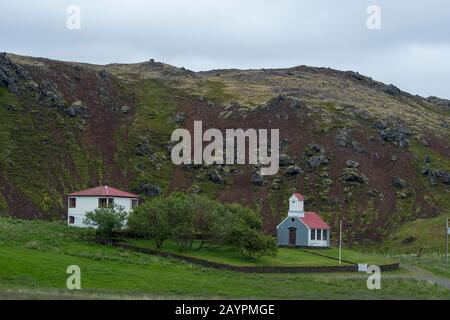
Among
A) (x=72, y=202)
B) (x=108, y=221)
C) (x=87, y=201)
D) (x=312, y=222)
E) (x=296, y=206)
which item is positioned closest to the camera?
(x=108, y=221)

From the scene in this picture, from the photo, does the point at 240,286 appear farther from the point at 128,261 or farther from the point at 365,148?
the point at 365,148

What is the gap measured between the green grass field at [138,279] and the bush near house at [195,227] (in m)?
5.67

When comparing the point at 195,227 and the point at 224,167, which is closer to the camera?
the point at 195,227

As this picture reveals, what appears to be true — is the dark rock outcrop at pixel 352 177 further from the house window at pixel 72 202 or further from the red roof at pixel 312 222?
the house window at pixel 72 202

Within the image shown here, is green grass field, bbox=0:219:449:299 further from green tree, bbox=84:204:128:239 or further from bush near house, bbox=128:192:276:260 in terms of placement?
bush near house, bbox=128:192:276:260

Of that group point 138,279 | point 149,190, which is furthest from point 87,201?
Result: point 149,190

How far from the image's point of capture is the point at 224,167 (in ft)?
487

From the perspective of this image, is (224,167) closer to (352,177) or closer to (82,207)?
(352,177)

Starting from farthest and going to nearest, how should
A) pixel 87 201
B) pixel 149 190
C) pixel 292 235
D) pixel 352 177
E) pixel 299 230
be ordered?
1. pixel 352 177
2. pixel 149 190
3. pixel 292 235
4. pixel 299 230
5. pixel 87 201

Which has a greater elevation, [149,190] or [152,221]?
[149,190]

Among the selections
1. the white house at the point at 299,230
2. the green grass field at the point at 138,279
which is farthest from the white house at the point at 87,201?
the white house at the point at 299,230

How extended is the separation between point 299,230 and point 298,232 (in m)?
0.32

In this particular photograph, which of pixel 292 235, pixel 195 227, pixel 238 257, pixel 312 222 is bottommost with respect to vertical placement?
pixel 238 257
